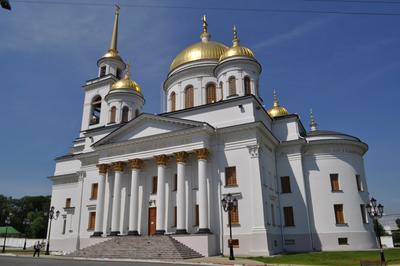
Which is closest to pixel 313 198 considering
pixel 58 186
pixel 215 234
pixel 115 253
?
pixel 215 234

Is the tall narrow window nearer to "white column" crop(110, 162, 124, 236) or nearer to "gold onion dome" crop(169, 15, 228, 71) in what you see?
"gold onion dome" crop(169, 15, 228, 71)

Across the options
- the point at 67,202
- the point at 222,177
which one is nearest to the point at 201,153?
the point at 222,177

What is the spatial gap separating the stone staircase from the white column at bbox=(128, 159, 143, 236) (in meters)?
1.28

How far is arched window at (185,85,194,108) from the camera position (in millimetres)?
34344

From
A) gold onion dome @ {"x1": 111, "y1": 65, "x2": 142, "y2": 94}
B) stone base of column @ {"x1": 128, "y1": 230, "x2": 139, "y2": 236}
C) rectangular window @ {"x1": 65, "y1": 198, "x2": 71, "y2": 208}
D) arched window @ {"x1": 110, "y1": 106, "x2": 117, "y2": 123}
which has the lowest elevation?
stone base of column @ {"x1": 128, "y1": 230, "x2": 139, "y2": 236}

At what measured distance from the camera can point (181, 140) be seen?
86.9 feet

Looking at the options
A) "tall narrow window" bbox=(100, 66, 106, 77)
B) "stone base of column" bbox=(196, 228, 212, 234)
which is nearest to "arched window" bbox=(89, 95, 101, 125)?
"tall narrow window" bbox=(100, 66, 106, 77)

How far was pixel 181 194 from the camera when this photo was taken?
2488 centimetres

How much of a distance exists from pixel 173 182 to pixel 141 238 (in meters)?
5.18

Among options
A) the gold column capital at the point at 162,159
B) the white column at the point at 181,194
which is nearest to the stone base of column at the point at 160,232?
the white column at the point at 181,194

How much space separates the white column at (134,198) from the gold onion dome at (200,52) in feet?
44.4

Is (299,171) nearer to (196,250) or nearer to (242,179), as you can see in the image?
(242,179)

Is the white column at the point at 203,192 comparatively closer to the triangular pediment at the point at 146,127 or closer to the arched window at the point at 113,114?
the triangular pediment at the point at 146,127

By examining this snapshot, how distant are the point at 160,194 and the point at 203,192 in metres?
3.59
